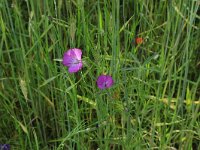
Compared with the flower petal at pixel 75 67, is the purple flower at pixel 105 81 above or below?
below

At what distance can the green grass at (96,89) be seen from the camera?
1.12m

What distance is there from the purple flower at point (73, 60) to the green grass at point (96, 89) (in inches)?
0.9

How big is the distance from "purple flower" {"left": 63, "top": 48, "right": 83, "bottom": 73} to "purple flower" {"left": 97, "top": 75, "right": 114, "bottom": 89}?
0.07 metres

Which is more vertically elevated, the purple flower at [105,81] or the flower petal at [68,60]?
the flower petal at [68,60]

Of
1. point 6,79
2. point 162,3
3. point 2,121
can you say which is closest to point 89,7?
point 162,3

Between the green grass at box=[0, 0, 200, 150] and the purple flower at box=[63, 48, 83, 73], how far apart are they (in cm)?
2

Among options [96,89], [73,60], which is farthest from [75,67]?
[96,89]

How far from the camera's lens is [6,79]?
1.41m

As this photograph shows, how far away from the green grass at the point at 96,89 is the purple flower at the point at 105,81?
1.3 inches

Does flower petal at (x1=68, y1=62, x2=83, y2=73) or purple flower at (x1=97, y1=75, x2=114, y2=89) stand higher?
flower petal at (x1=68, y1=62, x2=83, y2=73)

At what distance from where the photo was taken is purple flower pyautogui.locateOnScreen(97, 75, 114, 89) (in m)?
1.03

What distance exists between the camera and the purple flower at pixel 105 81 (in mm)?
1028

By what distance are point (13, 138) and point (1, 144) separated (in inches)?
1.8

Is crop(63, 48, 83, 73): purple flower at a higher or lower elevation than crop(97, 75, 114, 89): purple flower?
higher
